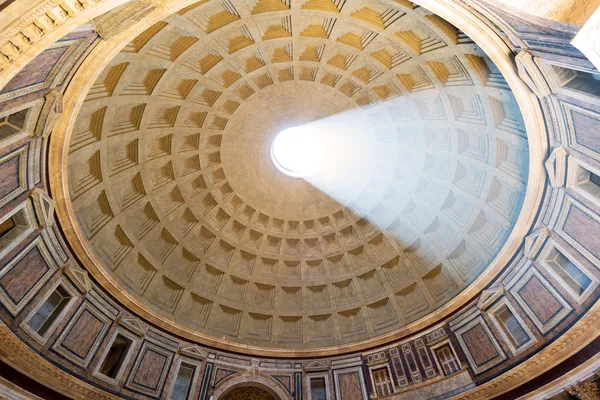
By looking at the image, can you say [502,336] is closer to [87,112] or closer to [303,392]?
[303,392]

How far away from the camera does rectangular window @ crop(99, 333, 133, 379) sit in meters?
16.0

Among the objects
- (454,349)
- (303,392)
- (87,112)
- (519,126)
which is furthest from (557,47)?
(303,392)

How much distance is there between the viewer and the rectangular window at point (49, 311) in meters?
13.7

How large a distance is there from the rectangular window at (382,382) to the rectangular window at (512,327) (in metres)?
5.91

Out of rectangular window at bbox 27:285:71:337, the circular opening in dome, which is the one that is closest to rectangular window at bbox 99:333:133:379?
rectangular window at bbox 27:285:71:337

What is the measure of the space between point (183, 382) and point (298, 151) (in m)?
15.9

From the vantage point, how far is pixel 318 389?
1947cm

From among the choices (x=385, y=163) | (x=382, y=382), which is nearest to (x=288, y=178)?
(x=385, y=163)

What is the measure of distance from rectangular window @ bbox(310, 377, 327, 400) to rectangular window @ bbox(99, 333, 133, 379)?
30.2 ft

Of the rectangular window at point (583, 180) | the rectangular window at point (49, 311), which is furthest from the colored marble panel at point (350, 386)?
the rectangular window at point (49, 311)

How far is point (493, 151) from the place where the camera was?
58.0ft

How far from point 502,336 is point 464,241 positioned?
542cm

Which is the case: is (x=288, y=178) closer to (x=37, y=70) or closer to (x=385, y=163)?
(x=385, y=163)

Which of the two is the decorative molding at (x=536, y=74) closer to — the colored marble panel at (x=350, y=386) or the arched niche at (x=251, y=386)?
the colored marble panel at (x=350, y=386)
